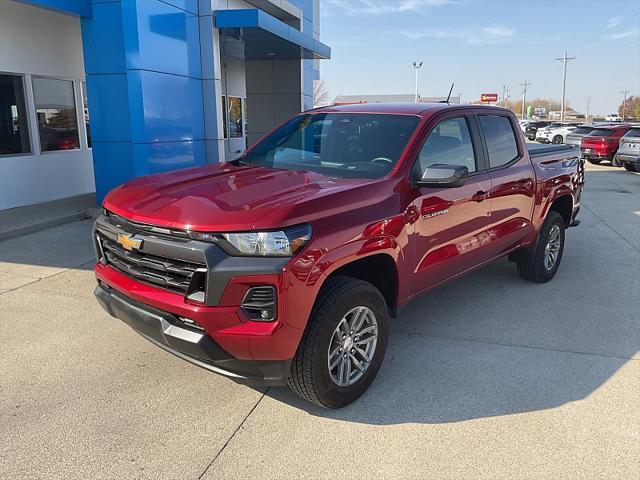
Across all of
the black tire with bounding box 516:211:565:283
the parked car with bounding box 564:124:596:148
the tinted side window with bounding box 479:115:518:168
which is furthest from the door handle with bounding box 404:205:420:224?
the parked car with bounding box 564:124:596:148

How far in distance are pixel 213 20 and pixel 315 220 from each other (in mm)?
8919

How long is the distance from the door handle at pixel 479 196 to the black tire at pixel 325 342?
1493 mm

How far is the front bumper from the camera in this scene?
2.85 m

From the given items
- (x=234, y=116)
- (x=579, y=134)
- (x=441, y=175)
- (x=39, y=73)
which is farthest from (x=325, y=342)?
(x=579, y=134)

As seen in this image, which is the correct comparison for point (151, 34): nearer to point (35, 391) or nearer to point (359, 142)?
point (359, 142)

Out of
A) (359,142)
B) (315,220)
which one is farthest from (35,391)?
(359,142)

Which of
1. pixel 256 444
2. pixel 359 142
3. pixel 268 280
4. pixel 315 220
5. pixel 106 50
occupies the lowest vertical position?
pixel 256 444

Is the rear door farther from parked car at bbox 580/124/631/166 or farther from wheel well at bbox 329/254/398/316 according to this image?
parked car at bbox 580/124/631/166

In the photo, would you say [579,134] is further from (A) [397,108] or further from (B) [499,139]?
(A) [397,108]

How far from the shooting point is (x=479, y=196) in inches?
174

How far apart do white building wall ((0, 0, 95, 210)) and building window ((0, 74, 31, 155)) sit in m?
0.11

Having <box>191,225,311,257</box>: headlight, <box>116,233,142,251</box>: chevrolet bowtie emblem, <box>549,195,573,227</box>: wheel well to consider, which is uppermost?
Answer: <box>191,225,311,257</box>: headlight

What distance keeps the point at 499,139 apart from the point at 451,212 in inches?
55.0

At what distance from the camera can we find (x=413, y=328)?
465 cm
